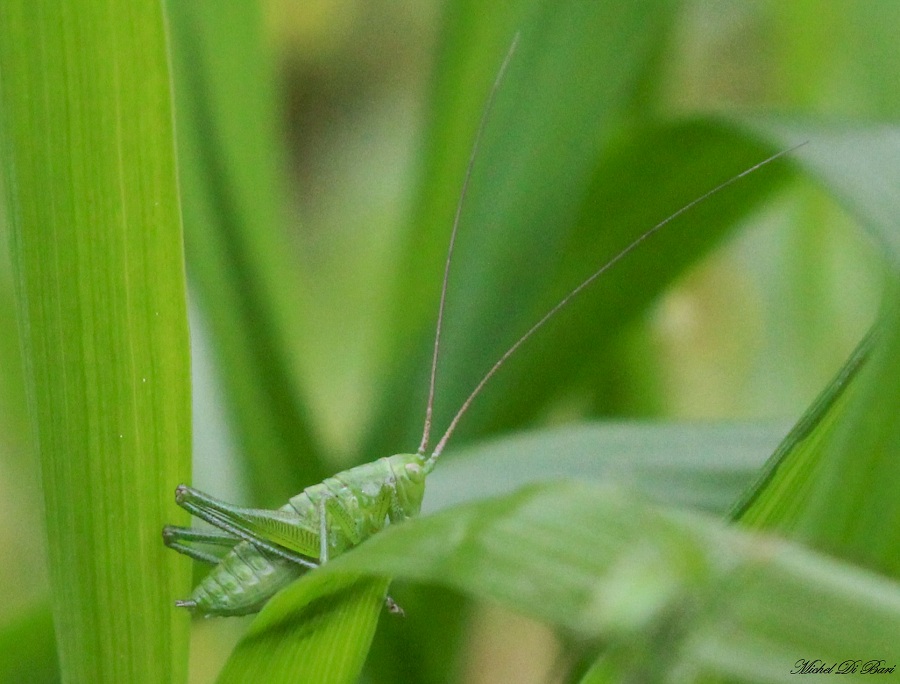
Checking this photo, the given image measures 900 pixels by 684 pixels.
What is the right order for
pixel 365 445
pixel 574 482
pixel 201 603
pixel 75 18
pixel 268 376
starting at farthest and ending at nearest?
pixel 365 445, pixel 268 376, pixel 201 603, pixel 75 18, pixel 574 482

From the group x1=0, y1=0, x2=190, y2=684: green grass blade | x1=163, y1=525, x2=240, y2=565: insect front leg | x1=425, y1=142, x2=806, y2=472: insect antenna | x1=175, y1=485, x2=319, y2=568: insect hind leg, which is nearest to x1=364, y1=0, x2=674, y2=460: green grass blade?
x1=425, y1=142, x2=806, y2=472: insect antenna

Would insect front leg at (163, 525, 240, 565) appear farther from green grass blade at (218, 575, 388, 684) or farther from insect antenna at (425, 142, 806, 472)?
insect antenna at (425, 142, 806, 472)

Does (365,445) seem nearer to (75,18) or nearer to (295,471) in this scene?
(295,471)

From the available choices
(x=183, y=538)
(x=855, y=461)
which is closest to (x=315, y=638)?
(x=183, y=538)

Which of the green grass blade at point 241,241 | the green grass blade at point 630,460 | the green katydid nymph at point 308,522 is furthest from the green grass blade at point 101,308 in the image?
the green grass blade at point 241,241

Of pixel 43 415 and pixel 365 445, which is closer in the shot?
pixel 43 415

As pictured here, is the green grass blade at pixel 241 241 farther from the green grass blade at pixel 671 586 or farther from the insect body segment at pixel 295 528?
the green grass blade at pixel 671 586

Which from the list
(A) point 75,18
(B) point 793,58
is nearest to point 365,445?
(A) point 75,18
